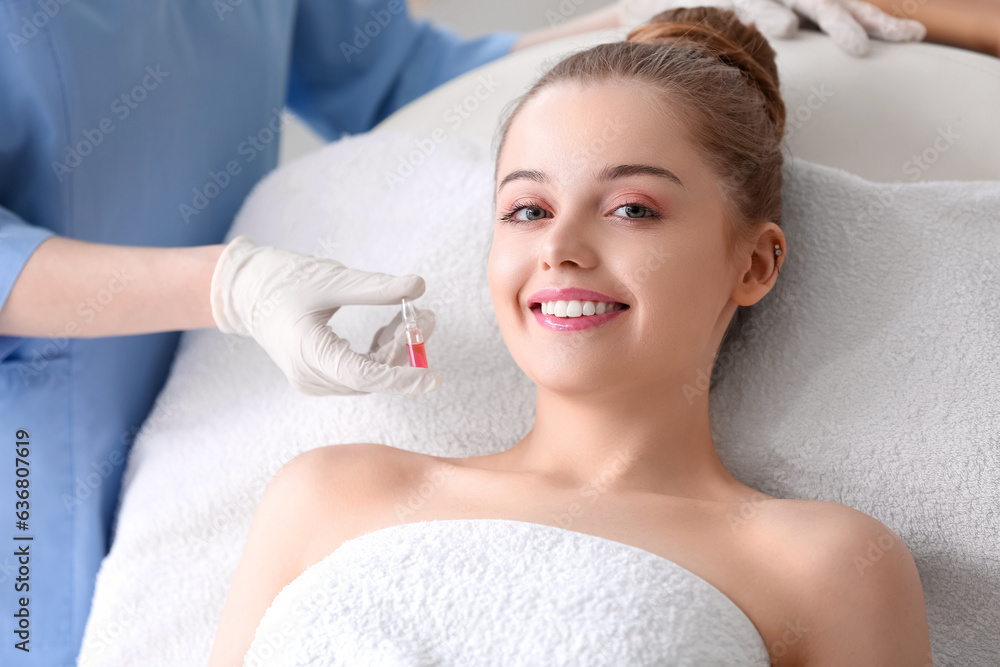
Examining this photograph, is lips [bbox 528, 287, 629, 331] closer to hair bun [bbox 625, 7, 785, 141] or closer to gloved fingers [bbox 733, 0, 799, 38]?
hair bun [bbox 625, 7, 785, 141]

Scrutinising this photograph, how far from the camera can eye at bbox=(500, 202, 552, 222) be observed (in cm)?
113

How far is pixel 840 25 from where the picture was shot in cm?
146

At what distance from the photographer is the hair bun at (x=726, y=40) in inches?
49.5

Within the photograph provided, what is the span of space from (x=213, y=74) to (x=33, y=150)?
1.21 feet

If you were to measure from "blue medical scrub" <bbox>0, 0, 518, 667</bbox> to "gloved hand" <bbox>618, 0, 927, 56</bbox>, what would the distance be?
3.18 feet

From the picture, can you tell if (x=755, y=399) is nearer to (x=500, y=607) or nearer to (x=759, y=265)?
(x=759, y=265)

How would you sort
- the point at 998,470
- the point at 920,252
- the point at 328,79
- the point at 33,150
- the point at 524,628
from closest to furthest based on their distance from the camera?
the point at 524,628 < the point at 998,470 < the point at 920,252 < the point at 33,150 < the point at 328,79

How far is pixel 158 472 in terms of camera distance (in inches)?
54.8

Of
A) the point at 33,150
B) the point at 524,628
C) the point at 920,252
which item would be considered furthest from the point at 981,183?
the point at 33,150

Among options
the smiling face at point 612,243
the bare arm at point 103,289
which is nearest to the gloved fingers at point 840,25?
the smiling face at point 612,243

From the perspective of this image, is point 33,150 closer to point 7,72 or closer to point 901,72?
point 7,72

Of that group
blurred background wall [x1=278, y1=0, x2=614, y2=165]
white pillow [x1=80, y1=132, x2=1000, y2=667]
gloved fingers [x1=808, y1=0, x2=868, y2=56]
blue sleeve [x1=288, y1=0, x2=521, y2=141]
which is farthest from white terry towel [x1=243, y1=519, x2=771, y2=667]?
blurred background wall [x1=278, y1=0, x2=614, y2=165]

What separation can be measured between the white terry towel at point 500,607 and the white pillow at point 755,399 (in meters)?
0.20

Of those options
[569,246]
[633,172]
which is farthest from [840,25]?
[569,246]
